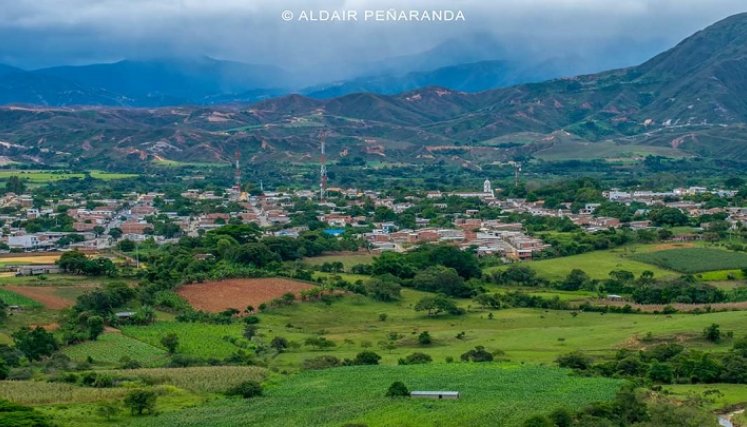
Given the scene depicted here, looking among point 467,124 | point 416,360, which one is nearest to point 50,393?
point 416,360

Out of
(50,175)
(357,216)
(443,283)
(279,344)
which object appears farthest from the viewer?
(50,175)

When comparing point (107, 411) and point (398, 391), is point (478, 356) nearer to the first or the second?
point (398, 391)

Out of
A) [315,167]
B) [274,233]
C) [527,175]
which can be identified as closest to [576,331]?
[274,233]

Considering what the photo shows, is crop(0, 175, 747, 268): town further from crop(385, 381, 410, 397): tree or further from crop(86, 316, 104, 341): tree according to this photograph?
crop(385, 381, 410, 397): tree

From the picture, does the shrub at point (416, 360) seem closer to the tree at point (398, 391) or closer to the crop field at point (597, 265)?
the tree at point (398, 391)

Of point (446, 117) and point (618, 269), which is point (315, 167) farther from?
point (618, 269)
